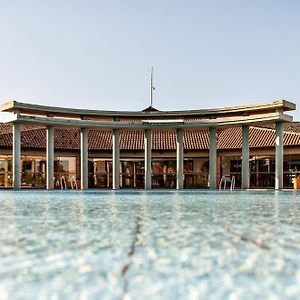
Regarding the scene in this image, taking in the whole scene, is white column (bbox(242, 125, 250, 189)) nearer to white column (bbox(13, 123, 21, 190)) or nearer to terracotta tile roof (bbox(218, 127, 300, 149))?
terracotta tile roof (bbox(218, 127, 300, 149))

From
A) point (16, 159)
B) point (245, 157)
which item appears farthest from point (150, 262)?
point (245, 157)

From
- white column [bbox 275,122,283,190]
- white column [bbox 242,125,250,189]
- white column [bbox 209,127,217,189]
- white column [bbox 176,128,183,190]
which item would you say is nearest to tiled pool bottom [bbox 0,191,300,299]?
white column [bbox 275,122,283,190]

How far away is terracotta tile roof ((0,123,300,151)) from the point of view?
2958 centimetres

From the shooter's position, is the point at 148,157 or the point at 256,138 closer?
the point at 148,157

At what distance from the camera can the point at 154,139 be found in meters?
32.0

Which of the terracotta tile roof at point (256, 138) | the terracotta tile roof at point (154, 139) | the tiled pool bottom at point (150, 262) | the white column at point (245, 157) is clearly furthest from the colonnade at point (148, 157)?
the tiled pool bottom at point (150, 262)

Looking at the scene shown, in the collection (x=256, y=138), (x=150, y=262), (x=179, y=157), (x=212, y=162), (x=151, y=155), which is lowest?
(x=150, y=262)

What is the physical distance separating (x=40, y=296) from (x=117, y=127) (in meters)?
21.0

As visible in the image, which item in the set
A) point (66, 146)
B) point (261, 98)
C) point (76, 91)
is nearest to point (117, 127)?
point (76, 91)

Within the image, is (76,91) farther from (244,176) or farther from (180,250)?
(180,250)

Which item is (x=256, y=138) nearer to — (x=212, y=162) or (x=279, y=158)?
(x=212, y=162)

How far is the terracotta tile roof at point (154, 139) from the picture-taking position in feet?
97.0

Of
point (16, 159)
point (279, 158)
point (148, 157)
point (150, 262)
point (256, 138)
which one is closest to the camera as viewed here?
point (150, 262)

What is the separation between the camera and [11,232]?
14.3 ft
